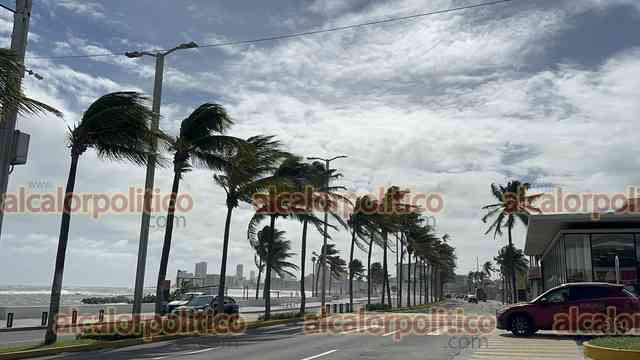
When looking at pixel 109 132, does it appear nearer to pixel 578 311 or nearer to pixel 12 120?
pixel 12 120

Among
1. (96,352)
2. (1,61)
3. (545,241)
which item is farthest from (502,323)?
(545,241)

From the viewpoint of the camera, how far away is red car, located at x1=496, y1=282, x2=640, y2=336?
20297 millimetres

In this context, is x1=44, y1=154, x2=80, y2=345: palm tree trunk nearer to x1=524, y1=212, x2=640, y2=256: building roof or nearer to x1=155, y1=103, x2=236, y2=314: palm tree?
x1=155, y1=103, x2=236, y2=314: palm tree

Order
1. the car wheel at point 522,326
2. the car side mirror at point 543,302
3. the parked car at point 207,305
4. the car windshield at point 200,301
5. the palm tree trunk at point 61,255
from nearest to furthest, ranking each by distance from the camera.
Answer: the palm tree trunk at point 61,255
the car side mirror at point 543,302
the car wheel at point 522,326
the parked car at point 207,305
the car windshield at point 200,301

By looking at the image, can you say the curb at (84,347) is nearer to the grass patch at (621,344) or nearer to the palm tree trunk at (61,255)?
the palm tree trunk at (61,255)

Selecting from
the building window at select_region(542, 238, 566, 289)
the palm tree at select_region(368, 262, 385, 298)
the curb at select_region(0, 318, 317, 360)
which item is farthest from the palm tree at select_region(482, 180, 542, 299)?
the palm tree at select_region(368, 262, 385, 298)

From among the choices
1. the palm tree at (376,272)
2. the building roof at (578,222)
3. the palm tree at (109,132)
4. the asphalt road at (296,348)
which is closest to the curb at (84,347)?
the asphalt road at (296,348)

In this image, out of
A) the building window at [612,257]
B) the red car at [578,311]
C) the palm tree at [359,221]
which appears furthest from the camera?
the palm tree at [359,221]

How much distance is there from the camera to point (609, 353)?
44.0ft

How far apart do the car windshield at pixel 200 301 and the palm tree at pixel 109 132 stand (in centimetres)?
1483

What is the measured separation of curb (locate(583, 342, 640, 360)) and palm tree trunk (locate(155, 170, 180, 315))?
1540cm

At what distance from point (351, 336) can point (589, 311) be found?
8041mm

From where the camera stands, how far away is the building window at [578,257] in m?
33.0

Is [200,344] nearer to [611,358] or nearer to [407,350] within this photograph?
[407,350]
